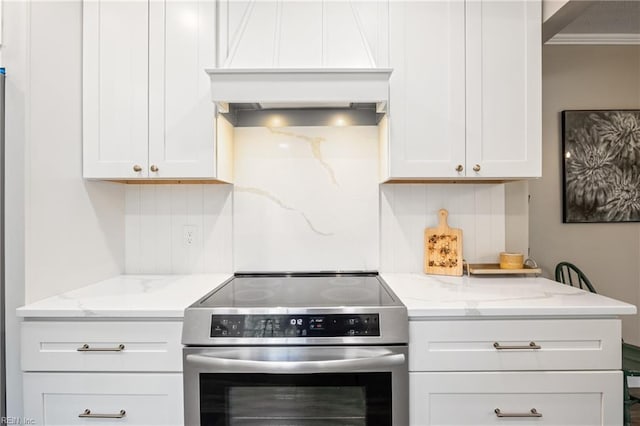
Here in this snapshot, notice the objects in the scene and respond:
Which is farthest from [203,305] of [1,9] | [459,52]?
[459,52]

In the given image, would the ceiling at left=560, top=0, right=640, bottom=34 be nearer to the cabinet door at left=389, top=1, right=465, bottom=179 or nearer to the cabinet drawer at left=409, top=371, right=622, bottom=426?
the cabinet door at left=389, top=1, right=465, bottom=179

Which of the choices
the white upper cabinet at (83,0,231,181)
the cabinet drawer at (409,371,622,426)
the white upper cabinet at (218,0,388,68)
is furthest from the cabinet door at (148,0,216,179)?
the cabinet drawer at (409,371,622,426)

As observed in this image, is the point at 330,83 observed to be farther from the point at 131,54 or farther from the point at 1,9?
the point at 1,9

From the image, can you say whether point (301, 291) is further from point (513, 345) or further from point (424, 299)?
point (513, 345)

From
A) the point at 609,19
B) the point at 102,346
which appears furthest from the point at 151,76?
the point at 609,19

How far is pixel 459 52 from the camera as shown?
1673mm

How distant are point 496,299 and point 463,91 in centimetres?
92

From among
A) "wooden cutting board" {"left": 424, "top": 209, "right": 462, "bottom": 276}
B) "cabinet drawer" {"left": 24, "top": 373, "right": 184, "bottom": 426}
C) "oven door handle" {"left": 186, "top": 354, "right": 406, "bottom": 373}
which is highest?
"wooden cutting board" {"left": 424, "top": 209, "right": 462, "bottom": 276}

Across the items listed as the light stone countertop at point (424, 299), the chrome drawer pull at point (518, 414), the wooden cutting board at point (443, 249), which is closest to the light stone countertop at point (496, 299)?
the light stone countertop at point (424, 299)

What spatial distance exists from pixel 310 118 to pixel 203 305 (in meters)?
1.11

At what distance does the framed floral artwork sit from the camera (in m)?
2.53

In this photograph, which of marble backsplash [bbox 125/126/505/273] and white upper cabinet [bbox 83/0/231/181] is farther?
marble backsplash [bbox 125/126/505/273]

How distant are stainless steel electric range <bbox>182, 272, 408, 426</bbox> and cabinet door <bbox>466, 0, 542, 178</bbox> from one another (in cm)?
89

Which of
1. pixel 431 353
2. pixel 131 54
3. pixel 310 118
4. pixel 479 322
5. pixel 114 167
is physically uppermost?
pixel 131 54
